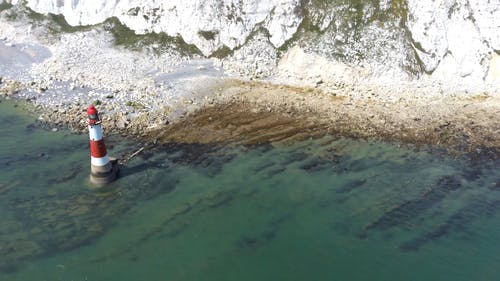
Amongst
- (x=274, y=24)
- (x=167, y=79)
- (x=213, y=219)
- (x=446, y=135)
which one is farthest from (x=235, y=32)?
(x=213, y=219)

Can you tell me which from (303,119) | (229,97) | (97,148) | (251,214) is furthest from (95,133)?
(303,119)

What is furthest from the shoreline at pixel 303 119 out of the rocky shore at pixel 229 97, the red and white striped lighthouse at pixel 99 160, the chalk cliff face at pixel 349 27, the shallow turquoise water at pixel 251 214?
the red and white striped lighthouse at pixel 99 160

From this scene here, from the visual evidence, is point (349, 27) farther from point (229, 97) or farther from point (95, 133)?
point (95, 133)

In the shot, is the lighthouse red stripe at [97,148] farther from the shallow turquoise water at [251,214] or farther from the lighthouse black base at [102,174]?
the shallow turquoise water at [251,214]

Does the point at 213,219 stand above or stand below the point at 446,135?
below

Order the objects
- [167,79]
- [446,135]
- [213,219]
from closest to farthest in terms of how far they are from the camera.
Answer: [213,219]
[446,135]
[167,79]

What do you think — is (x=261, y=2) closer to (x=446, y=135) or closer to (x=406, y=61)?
(x=406, y=61)
